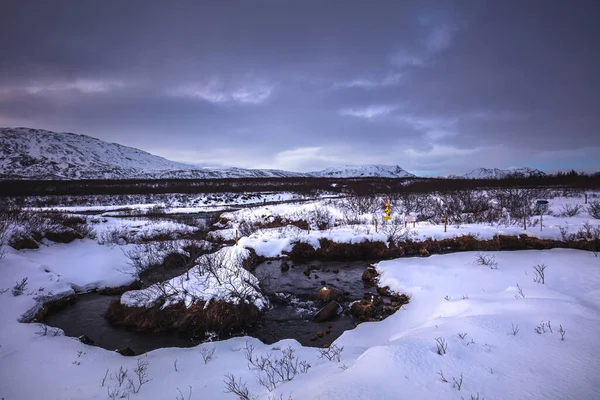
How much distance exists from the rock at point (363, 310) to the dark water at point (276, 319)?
0.90 ft

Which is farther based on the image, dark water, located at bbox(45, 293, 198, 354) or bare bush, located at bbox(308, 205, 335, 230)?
bare bush, located at bbox(308, 205, 335, 230)

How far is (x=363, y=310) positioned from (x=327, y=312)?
1.20m

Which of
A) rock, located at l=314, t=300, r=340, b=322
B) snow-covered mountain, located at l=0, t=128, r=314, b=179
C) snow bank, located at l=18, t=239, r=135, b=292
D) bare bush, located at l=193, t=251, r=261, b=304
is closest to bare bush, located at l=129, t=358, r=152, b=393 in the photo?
bare bush, located at l=193, t=251, r=261, b=304

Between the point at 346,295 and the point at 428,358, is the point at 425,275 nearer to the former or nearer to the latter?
the point at 346,295

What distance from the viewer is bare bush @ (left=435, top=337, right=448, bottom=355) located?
15.0 ft

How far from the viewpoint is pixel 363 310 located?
8.75m

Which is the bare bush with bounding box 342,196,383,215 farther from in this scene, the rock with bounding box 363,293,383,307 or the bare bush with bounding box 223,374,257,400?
the bare bush with bounding box 223,374,257,400

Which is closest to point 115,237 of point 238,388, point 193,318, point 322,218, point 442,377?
point 193,318

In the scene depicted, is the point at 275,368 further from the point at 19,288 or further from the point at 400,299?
the point at 19,288

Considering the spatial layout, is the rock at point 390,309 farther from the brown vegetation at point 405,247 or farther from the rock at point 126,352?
the rock at point 126,352

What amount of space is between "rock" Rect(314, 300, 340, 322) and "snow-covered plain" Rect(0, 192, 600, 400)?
3.90ft

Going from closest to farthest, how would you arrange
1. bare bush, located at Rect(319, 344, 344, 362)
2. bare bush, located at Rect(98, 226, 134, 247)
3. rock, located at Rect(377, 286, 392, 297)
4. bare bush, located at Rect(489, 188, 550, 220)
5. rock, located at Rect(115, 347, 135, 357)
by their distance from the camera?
bare bush, located at Rect(319, 344, 344, 362) → rock, located at Rect(115, 347, 135, 357) → rock, located at Rect(377, 286, 392, 297) → bare bush, located at Rect(98, 226, 134, 247) → bare bush, located at Rect(489, 188, 550, 220)

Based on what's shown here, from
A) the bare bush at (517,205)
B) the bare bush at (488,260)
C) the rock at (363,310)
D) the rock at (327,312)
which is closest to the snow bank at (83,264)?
the rock at (327,312)

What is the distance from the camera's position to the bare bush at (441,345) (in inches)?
180
